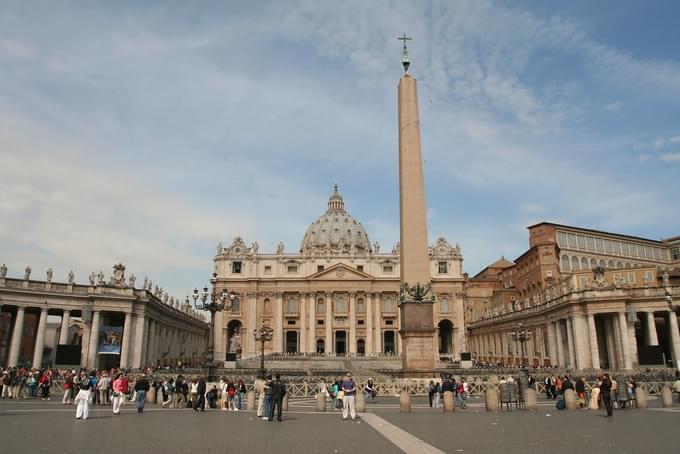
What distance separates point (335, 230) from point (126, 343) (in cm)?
7313

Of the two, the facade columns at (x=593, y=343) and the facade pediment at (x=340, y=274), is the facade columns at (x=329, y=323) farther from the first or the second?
the facade columns at (x=593, y=343)

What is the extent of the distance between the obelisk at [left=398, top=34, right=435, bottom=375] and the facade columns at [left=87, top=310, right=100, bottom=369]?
104 ft

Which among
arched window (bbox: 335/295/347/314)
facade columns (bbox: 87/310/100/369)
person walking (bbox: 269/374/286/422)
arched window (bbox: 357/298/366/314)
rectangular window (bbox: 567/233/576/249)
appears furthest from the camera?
arched window (bbox: 357/298/366/314)

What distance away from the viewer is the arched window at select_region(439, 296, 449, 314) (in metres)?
82.8

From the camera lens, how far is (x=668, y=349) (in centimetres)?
4516

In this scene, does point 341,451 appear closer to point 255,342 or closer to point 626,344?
point 626,344

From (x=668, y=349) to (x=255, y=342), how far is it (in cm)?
5176

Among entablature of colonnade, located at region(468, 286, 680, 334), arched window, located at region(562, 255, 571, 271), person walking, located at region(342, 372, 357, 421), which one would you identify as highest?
arched window, located at region(562, 255, 571, 271)

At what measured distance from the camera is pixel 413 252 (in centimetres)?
2212

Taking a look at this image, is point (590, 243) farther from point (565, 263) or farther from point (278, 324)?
point (278, 324)

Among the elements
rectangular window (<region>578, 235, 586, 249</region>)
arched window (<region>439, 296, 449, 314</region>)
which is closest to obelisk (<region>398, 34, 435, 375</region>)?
rectangular window (<region>578, 235, 586, 249</region>)

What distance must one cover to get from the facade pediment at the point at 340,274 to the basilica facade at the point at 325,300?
0.10 ft

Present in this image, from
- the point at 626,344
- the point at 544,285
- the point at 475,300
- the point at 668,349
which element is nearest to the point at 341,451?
the point at 626,344

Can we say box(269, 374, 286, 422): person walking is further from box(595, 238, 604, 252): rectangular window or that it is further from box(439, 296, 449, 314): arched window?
box(439, 296, 449, 314): arched window
